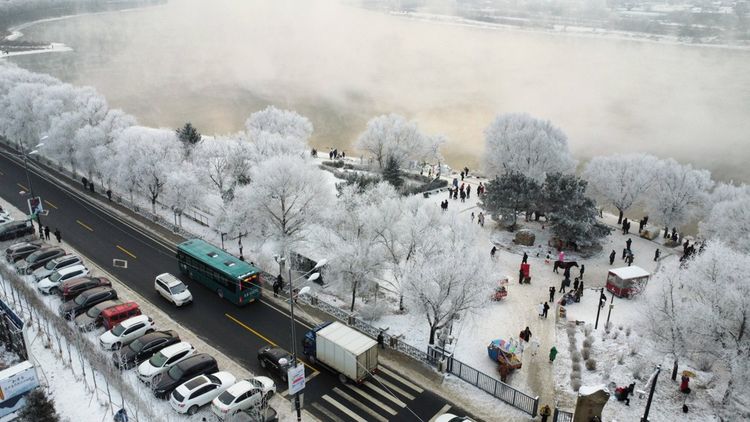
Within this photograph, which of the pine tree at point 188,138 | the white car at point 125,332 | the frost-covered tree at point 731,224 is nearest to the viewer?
the white car at point 125,332

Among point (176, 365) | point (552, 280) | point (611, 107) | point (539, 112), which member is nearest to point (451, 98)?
point (539, 112)

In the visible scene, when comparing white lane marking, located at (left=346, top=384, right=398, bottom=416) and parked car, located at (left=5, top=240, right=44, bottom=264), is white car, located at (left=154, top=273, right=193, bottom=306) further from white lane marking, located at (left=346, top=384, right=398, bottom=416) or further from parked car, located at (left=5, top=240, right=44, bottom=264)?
white lane marking, located at (left=346, top=384, right=398, bottom=416)

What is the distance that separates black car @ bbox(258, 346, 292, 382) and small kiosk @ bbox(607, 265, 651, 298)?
23.1 metres

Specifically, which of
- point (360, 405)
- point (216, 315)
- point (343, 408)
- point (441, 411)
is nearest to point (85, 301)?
point (216, 315)

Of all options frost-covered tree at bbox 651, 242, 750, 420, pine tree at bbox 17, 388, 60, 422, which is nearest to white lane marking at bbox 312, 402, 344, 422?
pine tree at bbox 17, 388, 60, 422

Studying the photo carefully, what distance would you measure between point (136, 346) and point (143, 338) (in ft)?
1.90

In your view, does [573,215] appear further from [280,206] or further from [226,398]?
[226,398]

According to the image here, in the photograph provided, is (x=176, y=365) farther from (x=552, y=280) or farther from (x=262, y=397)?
(x=552, y=280)

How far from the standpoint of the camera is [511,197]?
4878cm

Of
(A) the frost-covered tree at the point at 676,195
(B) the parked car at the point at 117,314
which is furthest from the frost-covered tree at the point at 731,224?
(B) the parked car at the point at 117,314

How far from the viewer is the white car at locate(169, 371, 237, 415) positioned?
85.5 ft

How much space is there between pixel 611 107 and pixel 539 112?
19128mm

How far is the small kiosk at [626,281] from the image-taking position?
3838 cm

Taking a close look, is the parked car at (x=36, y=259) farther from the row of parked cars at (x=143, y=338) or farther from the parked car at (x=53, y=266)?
the parked car at (x=53, y=266)
